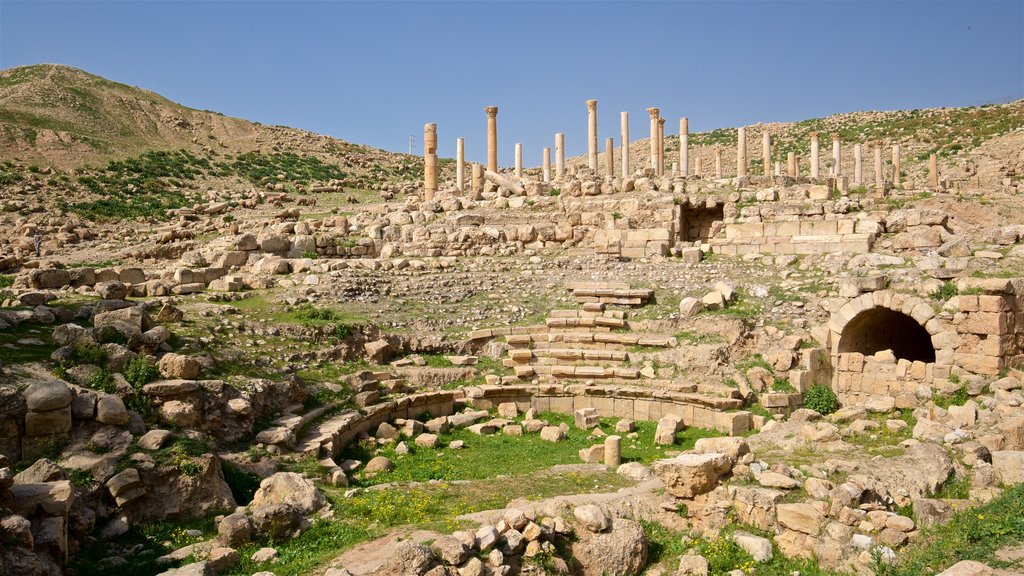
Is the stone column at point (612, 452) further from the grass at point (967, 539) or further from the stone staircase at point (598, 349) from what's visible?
the grass at point (967, 539)

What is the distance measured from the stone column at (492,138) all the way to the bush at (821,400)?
22626 mm

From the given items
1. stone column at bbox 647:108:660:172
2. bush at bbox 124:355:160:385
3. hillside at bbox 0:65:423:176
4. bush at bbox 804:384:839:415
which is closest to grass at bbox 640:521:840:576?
bush at bbox 804:384:839:415

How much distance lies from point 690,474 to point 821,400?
6.22 m

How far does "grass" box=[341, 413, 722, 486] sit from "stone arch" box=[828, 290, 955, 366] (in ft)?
13.2

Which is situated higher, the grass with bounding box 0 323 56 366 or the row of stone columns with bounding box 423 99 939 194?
the row of stone columns with bounding box 423 99 939 194

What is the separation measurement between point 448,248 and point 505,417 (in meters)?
10.5

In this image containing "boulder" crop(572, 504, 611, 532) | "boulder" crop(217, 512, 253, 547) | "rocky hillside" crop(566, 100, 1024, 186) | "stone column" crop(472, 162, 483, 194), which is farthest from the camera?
"rocky hillside" crop(566, 100, 1024, 186)

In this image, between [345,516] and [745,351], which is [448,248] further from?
[345,516]

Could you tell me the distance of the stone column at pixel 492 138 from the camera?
3362 cm

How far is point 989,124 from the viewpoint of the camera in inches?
1891

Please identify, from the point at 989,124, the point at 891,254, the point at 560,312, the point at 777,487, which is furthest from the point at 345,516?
the point at 989,124

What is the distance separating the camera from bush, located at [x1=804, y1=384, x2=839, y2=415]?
14.2 m

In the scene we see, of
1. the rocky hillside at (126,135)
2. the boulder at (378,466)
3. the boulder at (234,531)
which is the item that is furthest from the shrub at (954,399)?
the rocky hillside at (126,135)

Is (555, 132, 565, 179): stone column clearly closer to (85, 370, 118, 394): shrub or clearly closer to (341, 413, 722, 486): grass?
(341, 413, 722, 486): grass
